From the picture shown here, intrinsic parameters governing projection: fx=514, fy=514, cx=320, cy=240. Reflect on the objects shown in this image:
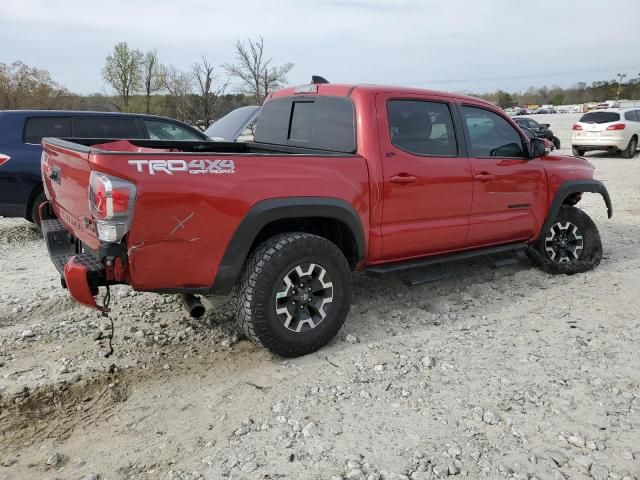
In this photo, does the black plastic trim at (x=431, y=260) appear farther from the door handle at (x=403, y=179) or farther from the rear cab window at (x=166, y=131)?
the rear cab window at (x=166, y=131)

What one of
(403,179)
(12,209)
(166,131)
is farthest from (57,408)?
(166,131)

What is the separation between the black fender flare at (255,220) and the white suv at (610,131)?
16.2 m

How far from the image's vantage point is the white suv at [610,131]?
54.1ft

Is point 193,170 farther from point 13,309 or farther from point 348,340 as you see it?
point 13,309

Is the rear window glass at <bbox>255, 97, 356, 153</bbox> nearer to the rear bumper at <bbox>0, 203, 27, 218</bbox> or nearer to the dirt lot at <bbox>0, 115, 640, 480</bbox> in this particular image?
the dirt lot at <bbox>0, 115, 640, 480</bbox>

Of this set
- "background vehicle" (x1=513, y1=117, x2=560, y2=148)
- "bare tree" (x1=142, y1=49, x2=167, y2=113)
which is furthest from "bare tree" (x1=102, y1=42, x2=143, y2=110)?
"background vehicle" (x1=513, y1=117, x2=560, y2=148)

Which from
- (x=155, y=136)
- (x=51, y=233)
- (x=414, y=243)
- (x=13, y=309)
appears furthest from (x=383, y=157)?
(x=155, y=136)

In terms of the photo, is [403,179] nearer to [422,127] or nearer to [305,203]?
[422,127]

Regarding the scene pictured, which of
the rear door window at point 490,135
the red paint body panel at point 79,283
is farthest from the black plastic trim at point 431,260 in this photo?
the red paint body panel at point 79,283

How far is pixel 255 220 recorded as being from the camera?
10.5ft

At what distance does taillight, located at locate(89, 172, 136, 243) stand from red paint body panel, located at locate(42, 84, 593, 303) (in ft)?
0.12

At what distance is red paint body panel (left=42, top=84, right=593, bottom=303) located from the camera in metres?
2.91

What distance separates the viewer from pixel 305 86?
441 cm

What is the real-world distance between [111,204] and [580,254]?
4.78 meters
